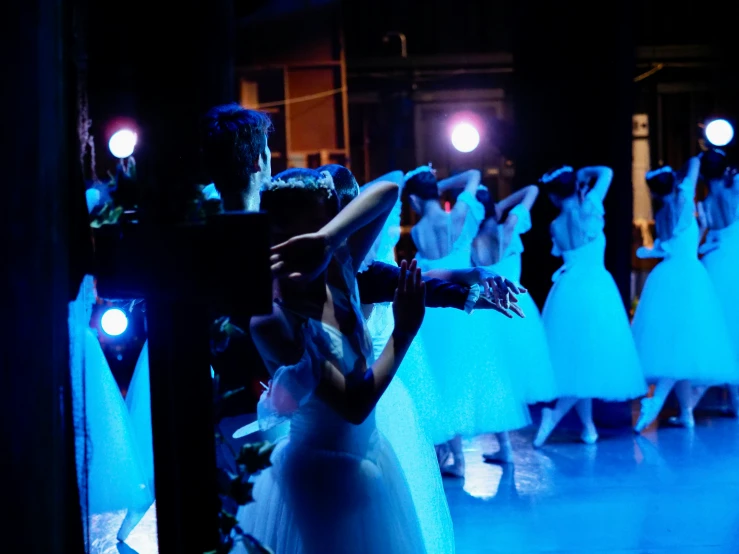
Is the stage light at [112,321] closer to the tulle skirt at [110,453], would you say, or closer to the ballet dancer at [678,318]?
the tulle skirt at [110,453]

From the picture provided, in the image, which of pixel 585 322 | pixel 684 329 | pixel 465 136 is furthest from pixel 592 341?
pixel 465 136

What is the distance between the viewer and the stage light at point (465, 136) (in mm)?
7379

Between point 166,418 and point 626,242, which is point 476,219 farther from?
point 166,418

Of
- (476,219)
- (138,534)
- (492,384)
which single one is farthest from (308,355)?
(476,219)

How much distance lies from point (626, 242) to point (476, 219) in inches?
55.4

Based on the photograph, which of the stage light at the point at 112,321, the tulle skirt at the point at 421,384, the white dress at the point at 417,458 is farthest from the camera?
the stage light at the point at 112,321

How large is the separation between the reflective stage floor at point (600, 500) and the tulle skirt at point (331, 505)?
200cm

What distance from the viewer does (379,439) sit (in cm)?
202

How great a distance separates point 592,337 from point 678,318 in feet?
2.55

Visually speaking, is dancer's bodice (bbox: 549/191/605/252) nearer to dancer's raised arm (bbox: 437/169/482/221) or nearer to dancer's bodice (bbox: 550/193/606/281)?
dancer's bodice (bbox: 550/193/606/281)

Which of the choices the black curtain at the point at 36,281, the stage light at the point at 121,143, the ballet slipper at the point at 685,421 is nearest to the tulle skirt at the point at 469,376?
the ballet slipper at the point at 685,421

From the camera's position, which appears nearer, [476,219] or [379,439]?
[379,439]

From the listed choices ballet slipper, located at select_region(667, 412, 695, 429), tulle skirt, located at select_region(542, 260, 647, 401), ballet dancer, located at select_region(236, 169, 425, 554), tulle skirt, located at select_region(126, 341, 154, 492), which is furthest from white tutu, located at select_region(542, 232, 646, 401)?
ballet dancer, located at select_region(236, 169, 425, 554)

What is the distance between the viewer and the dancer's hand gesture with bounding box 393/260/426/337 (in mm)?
1836
